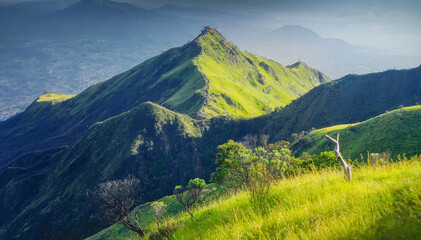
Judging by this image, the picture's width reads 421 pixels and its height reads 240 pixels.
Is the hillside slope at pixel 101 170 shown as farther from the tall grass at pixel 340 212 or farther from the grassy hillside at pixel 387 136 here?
the tall grass at pixel 340 212


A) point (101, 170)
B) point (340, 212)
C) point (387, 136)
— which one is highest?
point (340, 212)

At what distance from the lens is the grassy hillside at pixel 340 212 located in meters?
4.11

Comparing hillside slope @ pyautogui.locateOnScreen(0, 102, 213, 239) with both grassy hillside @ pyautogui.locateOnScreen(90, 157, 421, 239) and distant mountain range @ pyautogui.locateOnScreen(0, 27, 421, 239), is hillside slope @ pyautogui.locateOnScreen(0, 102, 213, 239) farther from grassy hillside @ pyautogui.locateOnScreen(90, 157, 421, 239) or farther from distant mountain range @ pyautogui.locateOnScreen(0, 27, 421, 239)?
grassy hillside @ pyautogui.locateOnScreen(90, 157, 421, 239)

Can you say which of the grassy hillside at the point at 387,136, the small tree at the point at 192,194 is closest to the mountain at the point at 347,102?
the grassy hillside at the point at 387,136

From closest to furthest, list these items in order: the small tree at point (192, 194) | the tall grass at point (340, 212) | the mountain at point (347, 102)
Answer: the tall grass at point (340, 212) → the small tree at point (192, 194) → the mountain at point (347, 102)

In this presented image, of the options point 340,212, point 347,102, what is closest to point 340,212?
point 340,212

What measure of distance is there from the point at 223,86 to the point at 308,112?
86.2 m

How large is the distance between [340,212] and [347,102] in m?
139

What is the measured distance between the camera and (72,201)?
91.1m

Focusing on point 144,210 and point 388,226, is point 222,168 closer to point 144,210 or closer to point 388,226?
point 144,210

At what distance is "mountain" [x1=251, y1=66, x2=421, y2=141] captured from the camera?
11462 centimetres

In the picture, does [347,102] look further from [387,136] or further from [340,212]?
[340,212]

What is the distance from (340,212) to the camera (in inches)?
198

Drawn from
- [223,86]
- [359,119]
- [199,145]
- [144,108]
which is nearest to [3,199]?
[144,108]
